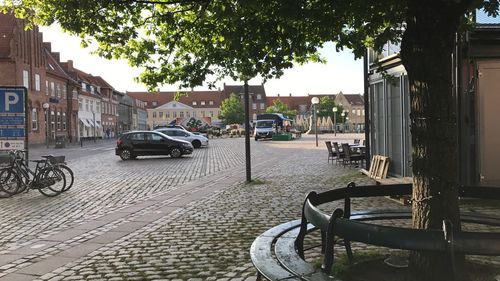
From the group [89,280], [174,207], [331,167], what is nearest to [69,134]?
[331,167]

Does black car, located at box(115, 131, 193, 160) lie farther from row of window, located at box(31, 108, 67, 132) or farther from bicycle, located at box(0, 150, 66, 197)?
row of window, located at box(31, 108, 67, 132)

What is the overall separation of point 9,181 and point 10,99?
305 centimetres

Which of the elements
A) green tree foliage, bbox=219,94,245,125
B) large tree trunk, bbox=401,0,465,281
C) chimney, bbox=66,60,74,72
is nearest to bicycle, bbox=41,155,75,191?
large tree trunk, bbox=401,0,465,281

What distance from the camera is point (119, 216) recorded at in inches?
364

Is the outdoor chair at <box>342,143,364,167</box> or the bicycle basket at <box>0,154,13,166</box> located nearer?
the bicycle basket at <box>0,154,13,166</box>

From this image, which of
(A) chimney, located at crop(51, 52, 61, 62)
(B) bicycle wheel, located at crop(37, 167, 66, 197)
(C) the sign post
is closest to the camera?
(B) bicycle wheel, located at crop(37, 167, 66, 197)

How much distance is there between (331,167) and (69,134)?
172 ft

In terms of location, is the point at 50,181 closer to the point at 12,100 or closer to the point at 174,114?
the point at 12,100

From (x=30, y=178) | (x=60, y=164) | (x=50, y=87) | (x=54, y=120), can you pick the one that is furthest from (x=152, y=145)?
(x=54, y=120)

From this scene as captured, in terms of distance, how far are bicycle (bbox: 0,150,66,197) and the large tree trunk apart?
10.5m

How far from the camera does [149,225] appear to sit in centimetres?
834

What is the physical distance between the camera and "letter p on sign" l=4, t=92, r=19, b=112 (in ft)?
48.1

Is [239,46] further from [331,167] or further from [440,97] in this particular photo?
[331,167]

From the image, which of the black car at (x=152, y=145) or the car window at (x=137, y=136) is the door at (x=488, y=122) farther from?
the car window at (x=137, y=136)
